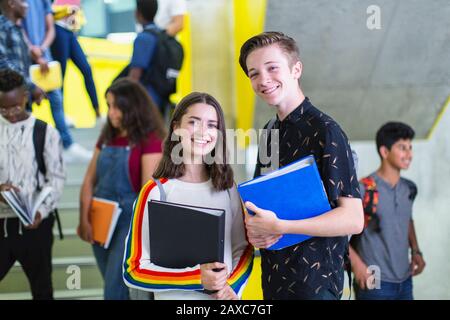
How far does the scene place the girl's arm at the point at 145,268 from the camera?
43.6 inches

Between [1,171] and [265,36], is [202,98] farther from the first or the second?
[1,171]

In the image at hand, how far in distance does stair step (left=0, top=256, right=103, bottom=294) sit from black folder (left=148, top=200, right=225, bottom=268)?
0.83 metres

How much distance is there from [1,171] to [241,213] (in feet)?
4.36

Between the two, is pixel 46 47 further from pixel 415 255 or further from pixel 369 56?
pixel 415 255

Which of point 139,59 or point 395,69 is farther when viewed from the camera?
point 139,59

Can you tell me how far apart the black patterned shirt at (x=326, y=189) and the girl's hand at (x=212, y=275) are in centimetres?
11

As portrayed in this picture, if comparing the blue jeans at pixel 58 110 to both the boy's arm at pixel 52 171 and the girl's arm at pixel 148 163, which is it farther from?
the girl's arm at pixel 148 163

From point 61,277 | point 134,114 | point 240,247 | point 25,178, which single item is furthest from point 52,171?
point 240,247

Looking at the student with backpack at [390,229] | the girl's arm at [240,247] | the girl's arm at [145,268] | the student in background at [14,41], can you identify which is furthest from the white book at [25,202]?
the student with backpack at [390,229]

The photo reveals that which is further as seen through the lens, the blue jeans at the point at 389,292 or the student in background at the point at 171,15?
the student in background at the point at 171,15

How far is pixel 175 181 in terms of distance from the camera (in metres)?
1.18

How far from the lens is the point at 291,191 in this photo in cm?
101
